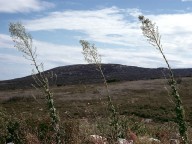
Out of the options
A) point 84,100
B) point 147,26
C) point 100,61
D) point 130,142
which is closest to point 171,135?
point 130,142

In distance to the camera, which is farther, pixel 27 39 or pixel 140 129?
pixel 140 129

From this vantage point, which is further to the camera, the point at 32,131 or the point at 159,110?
the point at 159,110

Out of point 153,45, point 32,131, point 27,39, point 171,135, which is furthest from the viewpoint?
point 171,135

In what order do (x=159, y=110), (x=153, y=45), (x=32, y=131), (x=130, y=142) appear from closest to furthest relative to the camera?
(x=153, y=45), (x=130, y=142), (x=32, y=131), (x=159, y=110)

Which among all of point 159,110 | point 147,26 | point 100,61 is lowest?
point 159,110

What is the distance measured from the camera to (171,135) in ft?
58.3

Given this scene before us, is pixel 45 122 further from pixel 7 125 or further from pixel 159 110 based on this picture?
pixel 159 110

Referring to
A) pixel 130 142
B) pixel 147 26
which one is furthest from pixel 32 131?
pixel 147 26

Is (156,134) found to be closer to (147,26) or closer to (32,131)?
(32,131)

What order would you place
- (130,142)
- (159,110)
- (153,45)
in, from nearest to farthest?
1. (153,45)
2. (130,142)
3. (159,110)

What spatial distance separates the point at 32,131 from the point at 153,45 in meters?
7.42

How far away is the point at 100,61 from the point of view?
43.3ft

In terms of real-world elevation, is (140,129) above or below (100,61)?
below

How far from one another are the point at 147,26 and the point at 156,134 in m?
7.41
